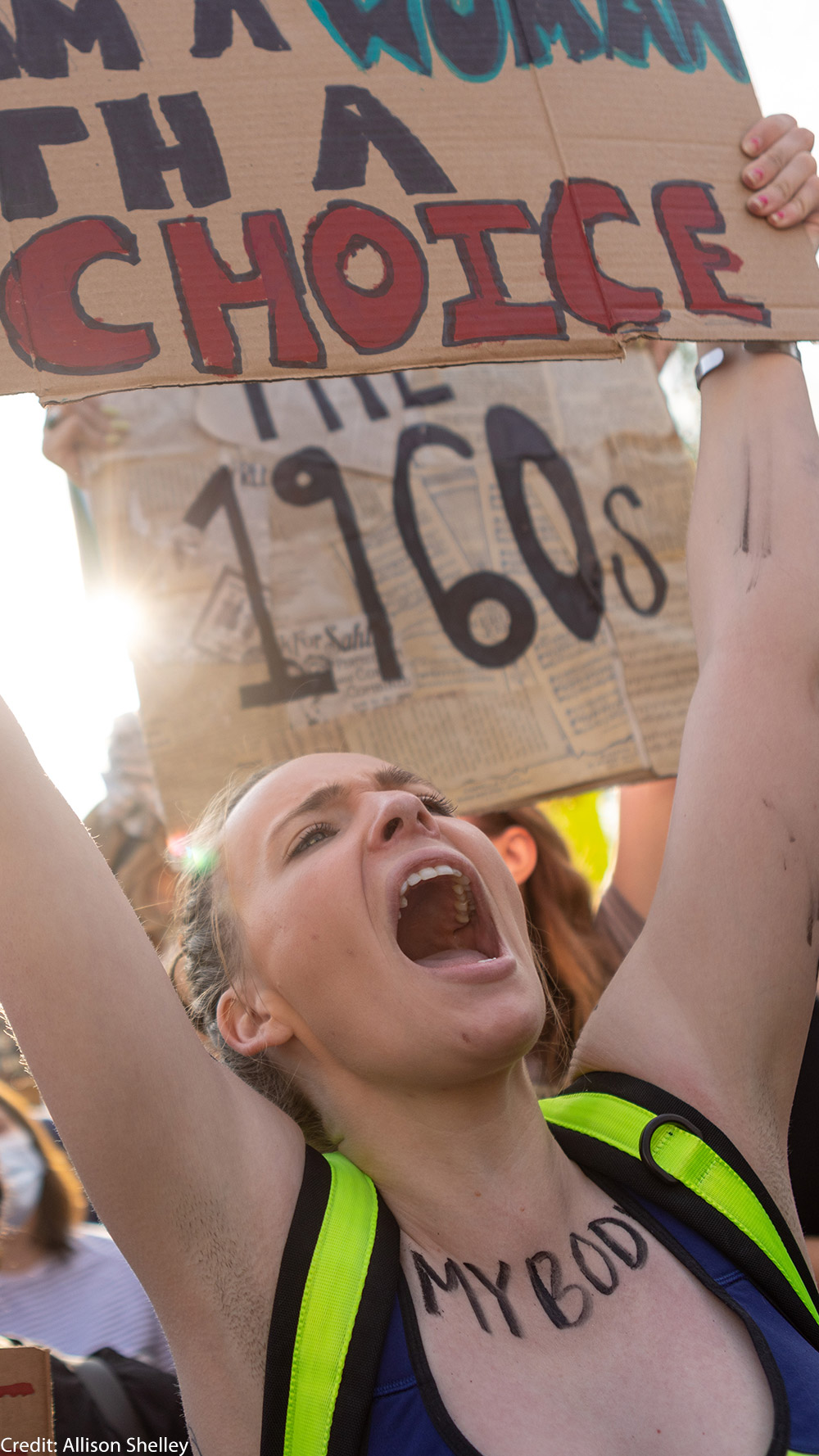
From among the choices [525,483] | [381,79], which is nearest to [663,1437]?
[381,79]

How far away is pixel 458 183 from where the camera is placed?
1.35m

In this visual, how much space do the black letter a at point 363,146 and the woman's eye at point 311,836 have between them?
2.53 feet

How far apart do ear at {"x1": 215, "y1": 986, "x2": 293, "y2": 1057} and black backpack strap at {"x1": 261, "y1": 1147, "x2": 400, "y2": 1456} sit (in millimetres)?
198

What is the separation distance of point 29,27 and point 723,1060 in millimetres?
1462

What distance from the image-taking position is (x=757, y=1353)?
40.2 inches

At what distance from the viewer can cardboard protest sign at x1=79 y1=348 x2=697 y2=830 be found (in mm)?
2176

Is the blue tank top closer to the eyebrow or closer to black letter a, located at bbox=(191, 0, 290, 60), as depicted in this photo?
the eyebrow

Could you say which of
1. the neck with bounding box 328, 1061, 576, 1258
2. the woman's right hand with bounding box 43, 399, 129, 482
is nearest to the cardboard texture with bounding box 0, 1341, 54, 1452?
the neck with bounding box 328, 1061, 576, 1258

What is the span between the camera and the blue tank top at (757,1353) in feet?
3.08

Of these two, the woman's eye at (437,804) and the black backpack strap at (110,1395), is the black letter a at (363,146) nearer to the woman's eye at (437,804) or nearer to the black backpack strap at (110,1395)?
the woman's eye at (437,804)

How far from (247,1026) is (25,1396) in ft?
1.48

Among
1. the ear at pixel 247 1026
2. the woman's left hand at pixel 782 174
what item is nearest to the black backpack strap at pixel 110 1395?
the ear at pixel 247 1026

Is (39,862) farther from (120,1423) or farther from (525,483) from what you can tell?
(525,483)

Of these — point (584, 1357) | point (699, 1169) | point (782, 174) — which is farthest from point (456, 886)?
point (782, 174)
